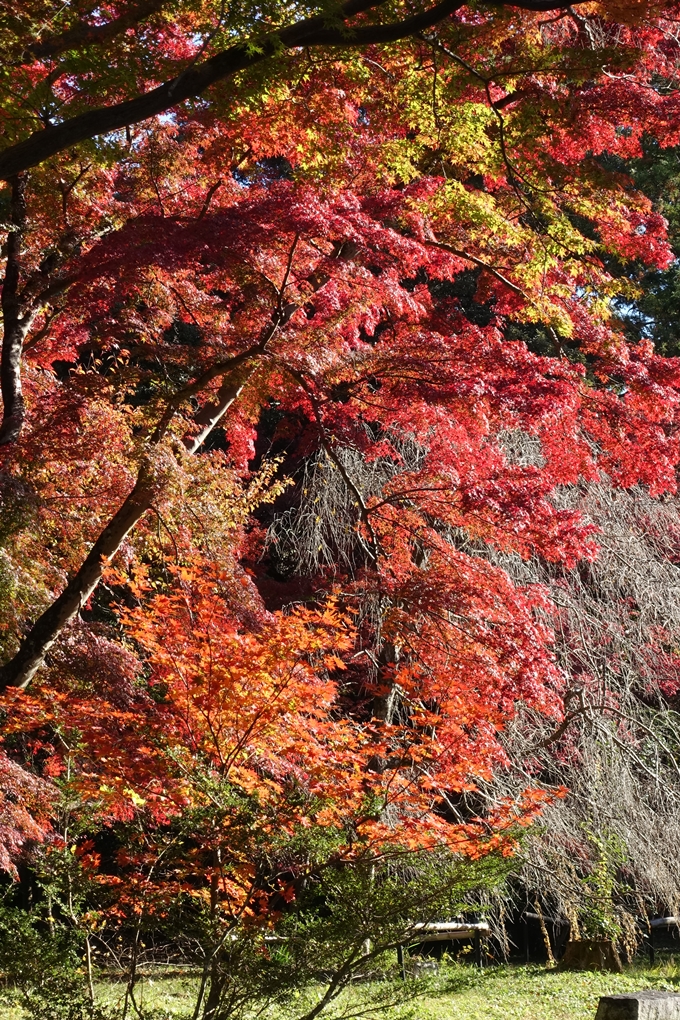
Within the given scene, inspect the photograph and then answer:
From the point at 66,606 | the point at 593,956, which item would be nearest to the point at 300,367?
the point at 66,606

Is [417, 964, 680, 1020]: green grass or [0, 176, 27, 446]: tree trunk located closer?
[0, 176, 27, 446]: tree trunk

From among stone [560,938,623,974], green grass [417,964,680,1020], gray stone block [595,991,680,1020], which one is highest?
gray stone block [595,991,680,1020]

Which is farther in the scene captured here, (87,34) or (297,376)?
(297,376)

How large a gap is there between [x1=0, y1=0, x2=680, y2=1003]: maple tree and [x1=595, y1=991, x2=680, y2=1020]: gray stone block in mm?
1157

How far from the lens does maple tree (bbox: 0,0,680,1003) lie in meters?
4.61

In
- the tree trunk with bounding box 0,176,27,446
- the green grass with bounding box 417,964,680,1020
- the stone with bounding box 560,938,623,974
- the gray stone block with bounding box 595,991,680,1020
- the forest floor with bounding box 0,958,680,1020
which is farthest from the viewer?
the stone with bounding box 560,938,623,974

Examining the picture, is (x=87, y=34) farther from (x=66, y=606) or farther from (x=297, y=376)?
(x=66, y=606)

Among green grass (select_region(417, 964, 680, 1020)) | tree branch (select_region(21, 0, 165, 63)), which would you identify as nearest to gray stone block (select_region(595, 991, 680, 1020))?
green grass (select_region(417, 964, 680, 1020))

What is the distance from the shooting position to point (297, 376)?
19.1ft

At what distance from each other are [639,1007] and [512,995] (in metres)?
3.37

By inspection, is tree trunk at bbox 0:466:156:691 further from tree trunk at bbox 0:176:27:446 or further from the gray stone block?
the gray stone block

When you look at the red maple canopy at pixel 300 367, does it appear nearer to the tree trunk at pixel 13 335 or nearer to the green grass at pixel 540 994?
the tree trunk at pixel 13 335

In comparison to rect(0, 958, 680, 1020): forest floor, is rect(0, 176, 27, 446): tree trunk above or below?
above

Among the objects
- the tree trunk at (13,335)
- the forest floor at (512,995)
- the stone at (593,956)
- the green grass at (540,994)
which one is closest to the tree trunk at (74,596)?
the tree trunk at (13,335)
